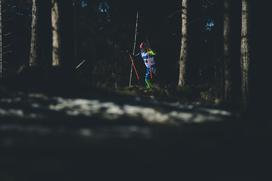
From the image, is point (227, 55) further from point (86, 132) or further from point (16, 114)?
point (86, 132)

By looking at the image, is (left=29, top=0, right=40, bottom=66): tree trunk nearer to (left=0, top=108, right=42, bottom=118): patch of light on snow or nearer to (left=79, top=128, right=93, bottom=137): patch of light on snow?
(left=0, top=108, right=42, bottom=118): patch of light on snow

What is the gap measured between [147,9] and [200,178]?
1965cm

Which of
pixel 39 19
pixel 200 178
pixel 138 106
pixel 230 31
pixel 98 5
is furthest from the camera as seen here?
pixel 98 5

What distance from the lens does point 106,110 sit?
572cm

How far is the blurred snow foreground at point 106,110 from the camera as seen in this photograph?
546 centimetres

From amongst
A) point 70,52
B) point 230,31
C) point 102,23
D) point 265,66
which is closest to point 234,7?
point 230,31

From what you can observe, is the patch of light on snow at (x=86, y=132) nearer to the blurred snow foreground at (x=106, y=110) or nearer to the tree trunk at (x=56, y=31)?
the blurred snow foreground at (x=106, y=110)

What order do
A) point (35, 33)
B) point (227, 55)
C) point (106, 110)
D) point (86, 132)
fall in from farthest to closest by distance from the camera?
point (35, 33), point (227, 55), point (106, 110), point (86, 132)

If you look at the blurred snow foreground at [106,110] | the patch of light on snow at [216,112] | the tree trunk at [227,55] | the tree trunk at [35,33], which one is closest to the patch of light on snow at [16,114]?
the blurred snow foreground at [106,110]

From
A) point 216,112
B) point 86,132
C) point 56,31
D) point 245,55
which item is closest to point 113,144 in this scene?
point 86,132

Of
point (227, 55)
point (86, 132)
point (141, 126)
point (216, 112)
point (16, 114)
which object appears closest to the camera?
point (86, 132)

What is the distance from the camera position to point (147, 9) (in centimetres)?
2350

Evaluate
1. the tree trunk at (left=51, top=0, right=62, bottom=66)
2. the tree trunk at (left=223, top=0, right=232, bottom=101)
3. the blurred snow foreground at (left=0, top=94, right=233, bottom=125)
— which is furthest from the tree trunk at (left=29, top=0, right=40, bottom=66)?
the blurred snow foreground at (left=0, top=94, right=233, bottom=125)

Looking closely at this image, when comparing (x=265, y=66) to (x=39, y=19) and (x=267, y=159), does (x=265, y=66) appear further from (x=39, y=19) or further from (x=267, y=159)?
(x=39, y=19)
